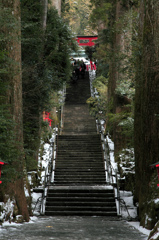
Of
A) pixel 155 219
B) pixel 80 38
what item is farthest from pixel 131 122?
pixel 80 38

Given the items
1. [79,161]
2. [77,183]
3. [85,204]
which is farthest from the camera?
[79,161]

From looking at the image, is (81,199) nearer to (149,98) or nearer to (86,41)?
(149,98)

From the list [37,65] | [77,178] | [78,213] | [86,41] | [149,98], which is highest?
[86,41]

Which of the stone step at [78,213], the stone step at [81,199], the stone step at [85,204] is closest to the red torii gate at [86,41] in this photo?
the stone step at [81,199]

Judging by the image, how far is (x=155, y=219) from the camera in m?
8.07

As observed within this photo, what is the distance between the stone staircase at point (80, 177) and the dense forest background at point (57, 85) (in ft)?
3.46

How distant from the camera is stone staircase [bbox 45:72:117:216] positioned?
12.3 m

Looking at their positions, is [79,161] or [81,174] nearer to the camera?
[81,174]

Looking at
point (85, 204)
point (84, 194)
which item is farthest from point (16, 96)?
point (84, 194)

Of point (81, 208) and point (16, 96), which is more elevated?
point (16, 96)

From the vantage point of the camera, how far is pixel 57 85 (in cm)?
1464

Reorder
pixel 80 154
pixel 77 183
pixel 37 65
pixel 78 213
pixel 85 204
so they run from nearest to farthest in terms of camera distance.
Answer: pixel 78 213 → pixel 85 204 → pixel 37 65 → pixel 77 183 → pixel 80 154

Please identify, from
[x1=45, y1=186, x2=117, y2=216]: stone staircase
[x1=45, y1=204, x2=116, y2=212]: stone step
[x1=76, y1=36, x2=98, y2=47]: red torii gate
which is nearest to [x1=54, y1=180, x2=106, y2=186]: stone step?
[x1=45, y1=186, x2=117, y2=216]: stone staircase

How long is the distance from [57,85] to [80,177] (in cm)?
410
